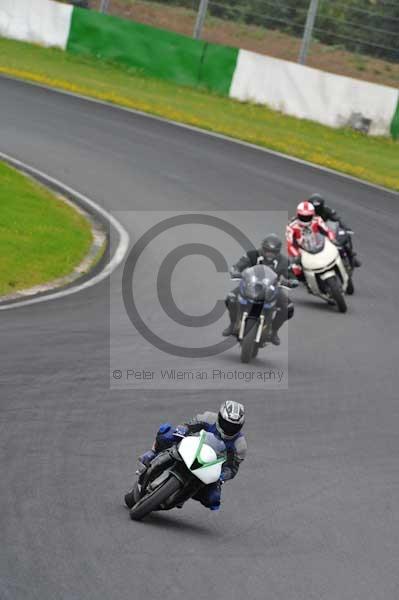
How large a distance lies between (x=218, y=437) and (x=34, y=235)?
11588 mm

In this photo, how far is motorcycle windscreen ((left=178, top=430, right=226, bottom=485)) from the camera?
9062mm

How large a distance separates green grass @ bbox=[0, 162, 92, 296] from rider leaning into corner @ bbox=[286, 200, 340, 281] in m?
3.37

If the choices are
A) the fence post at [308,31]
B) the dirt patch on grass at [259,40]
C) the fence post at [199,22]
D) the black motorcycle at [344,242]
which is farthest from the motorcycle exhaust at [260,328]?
the fence post at [199,22]

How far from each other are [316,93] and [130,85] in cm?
573

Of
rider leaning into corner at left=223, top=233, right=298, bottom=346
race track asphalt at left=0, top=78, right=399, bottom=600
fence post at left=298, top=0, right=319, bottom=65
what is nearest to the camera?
race track asphalt at left=0, top=78, right=399, bottom=600

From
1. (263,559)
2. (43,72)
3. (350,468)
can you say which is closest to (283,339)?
(350,468)

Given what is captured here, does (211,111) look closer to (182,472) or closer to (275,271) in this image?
(275,271)

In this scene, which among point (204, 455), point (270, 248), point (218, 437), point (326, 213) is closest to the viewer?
point (204, 455)

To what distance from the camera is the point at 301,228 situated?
64.0 ft

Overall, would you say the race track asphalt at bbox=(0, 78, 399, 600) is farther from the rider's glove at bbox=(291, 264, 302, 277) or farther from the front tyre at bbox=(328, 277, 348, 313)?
the rider's glove at bbox=(291, 264, 302, 277)

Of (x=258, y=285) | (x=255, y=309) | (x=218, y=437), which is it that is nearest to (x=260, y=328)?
(x=255, y=309)

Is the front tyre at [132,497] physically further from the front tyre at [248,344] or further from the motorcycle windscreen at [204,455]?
the front tyre at [248,344]

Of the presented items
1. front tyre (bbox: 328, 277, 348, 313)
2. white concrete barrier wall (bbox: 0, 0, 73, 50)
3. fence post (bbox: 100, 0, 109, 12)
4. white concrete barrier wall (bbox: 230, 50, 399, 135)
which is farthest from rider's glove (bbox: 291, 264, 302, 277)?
fence post (bbox: 100, 0, 109, 12)

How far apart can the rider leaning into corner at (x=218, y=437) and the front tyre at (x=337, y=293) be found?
9840mm
